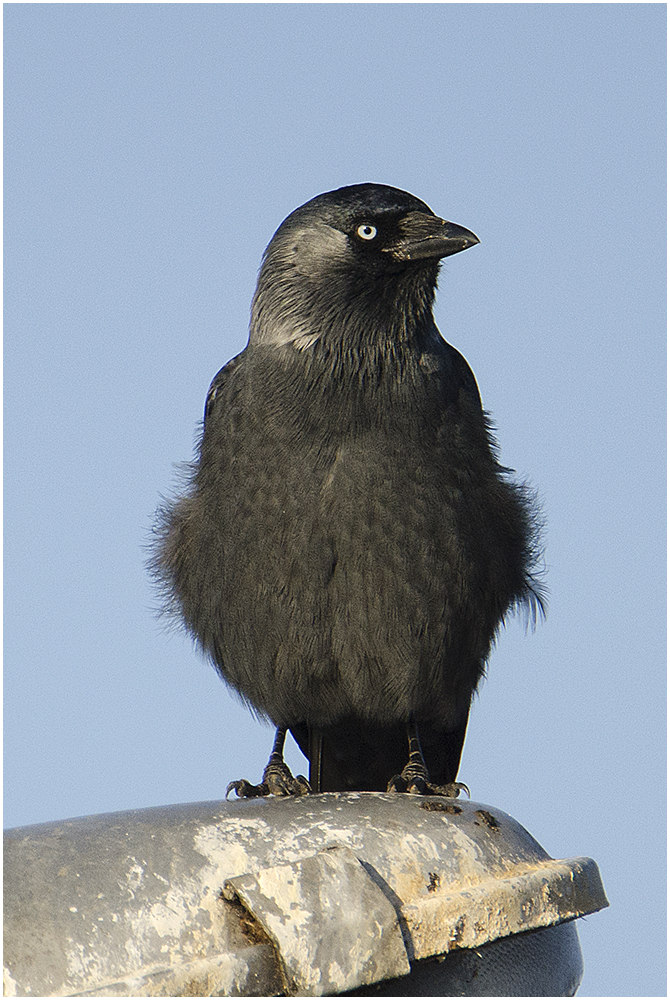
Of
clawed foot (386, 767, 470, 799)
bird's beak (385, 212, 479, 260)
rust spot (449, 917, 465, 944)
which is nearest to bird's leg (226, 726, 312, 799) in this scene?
clawed foot (386, 767, 470, 799)

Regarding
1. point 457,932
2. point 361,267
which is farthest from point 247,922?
point 361,267

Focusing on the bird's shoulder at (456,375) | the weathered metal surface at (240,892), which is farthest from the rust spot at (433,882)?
the bird's shoulder at (456,375)

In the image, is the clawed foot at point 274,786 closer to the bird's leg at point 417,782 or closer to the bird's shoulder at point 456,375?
the bird's leg at point 417,782

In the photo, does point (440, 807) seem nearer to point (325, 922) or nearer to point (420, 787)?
point (325, 922)

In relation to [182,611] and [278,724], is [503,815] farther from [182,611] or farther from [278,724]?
[182,611]

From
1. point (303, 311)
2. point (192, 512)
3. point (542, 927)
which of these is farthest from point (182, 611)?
point (542, 927)
